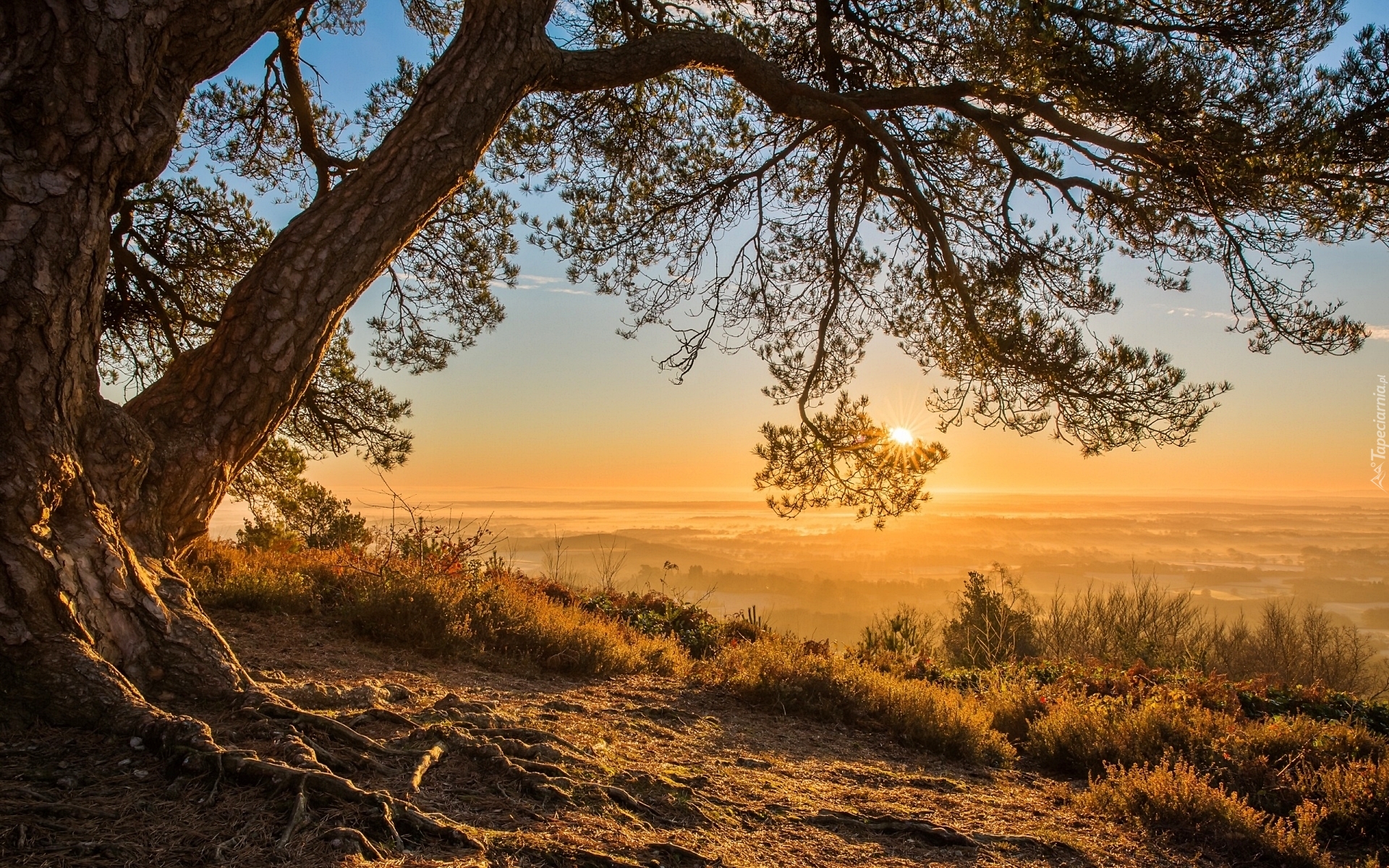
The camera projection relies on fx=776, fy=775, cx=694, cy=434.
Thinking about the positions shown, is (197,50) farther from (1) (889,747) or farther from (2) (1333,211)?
(2) (1333,211)

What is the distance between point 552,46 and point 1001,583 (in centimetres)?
1163

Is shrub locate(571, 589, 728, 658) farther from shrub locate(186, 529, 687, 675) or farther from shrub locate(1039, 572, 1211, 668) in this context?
shrub locate(1039, 572, 1211, 668)

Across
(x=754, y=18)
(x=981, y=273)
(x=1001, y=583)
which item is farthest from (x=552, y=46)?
(x=1001, y=583)

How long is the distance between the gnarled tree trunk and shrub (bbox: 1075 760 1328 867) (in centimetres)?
451

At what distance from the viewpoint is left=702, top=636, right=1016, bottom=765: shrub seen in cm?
552

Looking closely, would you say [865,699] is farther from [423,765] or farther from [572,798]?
[423,765]

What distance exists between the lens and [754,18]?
838 centimetres

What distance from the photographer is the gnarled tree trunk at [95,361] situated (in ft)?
9.89

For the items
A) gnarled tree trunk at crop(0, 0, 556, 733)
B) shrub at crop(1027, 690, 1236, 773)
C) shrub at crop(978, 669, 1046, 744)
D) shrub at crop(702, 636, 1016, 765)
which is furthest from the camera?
shrub at crop(978, 669, 1046, 744)

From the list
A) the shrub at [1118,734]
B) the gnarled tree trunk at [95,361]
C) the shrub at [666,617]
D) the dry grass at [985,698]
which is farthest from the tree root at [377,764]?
the shrub at [666,617]

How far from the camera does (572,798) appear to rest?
9.57ft

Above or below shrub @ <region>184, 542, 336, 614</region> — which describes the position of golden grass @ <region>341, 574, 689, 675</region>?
below

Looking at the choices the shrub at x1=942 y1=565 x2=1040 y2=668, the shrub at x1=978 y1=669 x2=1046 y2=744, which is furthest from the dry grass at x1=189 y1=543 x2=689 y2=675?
the shrub at x1=942 y1=565 x2=1040 y2=668

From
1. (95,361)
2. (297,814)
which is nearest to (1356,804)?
(297,814)
